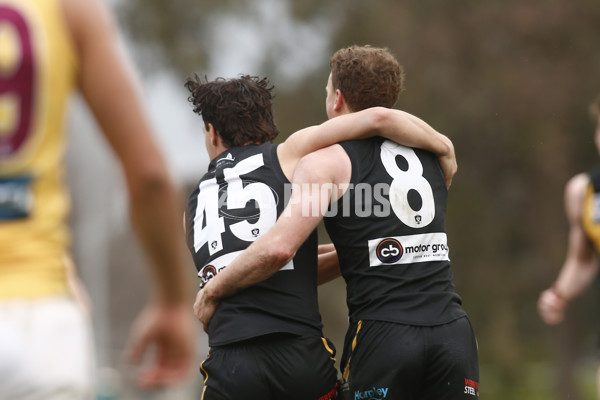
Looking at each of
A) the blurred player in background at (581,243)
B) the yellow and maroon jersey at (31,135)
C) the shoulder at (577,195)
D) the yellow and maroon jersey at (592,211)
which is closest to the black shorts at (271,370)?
the yellow and maroon jersey at (31,135)

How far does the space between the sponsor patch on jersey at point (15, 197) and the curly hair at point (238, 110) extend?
7.22ft

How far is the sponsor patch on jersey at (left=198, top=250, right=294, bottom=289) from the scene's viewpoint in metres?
4.46

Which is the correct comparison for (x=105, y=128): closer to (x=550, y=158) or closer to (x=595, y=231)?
(x=595, y=231)

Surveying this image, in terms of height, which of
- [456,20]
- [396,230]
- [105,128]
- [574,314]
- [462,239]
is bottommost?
[574,314]

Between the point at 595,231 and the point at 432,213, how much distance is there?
3.02 m

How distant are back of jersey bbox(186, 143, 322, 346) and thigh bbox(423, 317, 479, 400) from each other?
548 millimetres

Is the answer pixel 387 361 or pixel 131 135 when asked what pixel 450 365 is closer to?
pixel 387 361

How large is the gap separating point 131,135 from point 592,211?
17.1ft

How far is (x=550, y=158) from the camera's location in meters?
21.7

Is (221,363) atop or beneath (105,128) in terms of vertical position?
beneath

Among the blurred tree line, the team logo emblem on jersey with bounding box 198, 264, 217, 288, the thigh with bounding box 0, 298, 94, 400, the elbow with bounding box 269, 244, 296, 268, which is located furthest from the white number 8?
the blurred tree line

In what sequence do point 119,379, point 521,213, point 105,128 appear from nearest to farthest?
point 105,128 → point 119,379 → point 521,213

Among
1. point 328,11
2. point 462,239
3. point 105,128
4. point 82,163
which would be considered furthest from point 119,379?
point 105,128

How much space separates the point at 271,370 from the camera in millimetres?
4301
